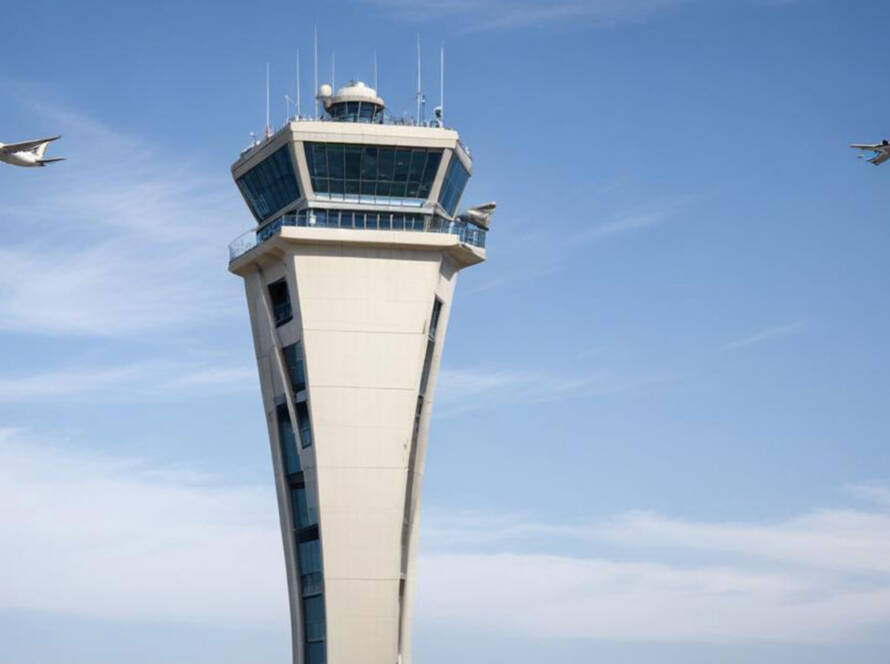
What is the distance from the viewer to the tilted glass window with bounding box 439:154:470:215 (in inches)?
3445

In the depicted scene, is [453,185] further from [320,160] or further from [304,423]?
[304,423]

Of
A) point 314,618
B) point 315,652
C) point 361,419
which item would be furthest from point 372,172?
point 315,652

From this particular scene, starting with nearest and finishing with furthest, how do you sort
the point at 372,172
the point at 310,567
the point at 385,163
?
the point at 385,163, the point at 372,172, the point at 310,567

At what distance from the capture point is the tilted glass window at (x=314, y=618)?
8550 cm

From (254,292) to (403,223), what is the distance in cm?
912

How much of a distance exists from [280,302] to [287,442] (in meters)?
7.11

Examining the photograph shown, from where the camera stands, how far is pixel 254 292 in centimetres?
A: 9006

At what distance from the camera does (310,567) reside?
86.4 metres

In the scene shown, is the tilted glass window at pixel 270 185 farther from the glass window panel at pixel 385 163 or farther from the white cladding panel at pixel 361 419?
the glass window panel at pixel 385 163

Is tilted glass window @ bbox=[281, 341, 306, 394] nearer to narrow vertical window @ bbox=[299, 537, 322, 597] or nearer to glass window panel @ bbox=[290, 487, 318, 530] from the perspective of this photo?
glass window panel @ bbox=[290, 487, 318, 530]

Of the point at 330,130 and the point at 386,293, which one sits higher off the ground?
the point at 330,130

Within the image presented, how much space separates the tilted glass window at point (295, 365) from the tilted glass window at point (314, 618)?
10416 millimetres

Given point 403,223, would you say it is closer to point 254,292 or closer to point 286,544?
point 254,292

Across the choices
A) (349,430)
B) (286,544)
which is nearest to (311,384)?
(349,430)
